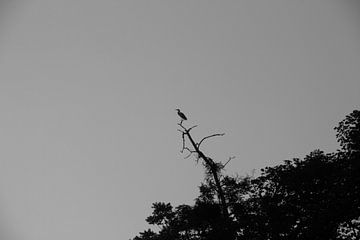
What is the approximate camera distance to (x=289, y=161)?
24359 mm

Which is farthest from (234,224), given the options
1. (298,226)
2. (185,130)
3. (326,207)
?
(185,130)

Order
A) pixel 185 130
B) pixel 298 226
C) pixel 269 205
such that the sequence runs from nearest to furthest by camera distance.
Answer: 1. pixel 185 130
2. pixel 298 226
3. pixel 269 205

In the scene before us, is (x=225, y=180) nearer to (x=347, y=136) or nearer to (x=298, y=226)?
(x=298, y=226)

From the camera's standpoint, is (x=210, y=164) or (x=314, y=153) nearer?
→ (x=210, y=164)

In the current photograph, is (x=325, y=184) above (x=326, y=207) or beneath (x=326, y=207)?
above

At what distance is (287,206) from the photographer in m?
23.1

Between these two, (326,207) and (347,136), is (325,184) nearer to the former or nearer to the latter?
(326,207)

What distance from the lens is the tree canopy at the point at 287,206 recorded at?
20.3 metres

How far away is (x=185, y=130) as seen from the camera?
20.3 meters

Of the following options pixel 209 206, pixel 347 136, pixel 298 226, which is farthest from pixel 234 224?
pixel 347 136

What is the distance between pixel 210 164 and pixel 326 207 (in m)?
7.47

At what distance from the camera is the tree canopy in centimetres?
2034

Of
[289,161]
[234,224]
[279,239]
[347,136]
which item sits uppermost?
[289,161]

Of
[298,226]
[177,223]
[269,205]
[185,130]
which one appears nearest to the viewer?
[185,130]
